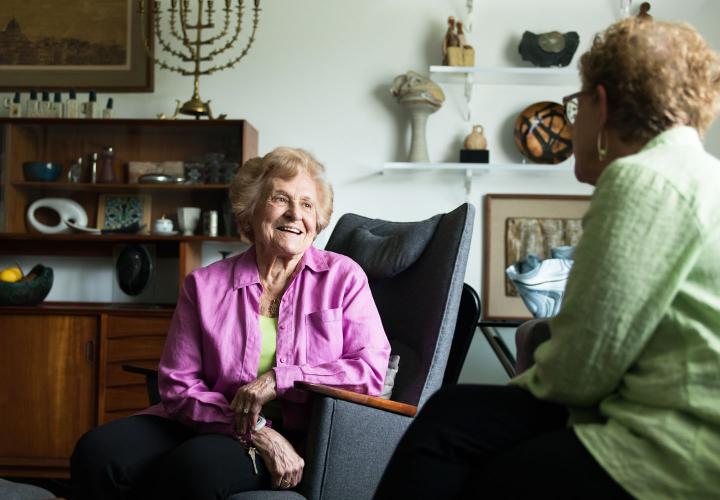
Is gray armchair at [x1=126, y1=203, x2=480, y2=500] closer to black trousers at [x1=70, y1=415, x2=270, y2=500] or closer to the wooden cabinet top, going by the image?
black trousers at [x1=70, y1=415, x2=270, y2=500]

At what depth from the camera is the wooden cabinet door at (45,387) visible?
3.38 m

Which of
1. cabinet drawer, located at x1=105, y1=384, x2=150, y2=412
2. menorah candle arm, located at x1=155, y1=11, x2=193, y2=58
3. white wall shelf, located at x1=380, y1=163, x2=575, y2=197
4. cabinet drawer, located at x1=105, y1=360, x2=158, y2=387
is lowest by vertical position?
cabinet drawer, located at x1=105, y1=384, x2=150, y2=412

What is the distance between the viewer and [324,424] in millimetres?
1779

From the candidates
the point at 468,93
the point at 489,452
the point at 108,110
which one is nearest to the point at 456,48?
the point at 468,93

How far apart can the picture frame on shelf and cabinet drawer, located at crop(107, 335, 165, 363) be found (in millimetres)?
565

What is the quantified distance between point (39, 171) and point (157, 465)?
2.25 m

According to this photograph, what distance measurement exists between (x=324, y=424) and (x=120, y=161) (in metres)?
2.37

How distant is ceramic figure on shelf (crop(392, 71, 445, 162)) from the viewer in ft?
11.6

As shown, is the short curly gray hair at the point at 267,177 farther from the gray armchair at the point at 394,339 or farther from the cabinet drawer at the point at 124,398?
the cabinet drawer at the point at 124,398

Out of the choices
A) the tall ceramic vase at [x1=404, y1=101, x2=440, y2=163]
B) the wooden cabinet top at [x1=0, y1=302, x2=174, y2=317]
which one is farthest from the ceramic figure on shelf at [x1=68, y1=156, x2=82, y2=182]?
the tall ceramic vase at [x1=404, y1=101, x2=440, y2=163]

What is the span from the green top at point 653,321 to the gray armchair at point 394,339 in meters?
0.77

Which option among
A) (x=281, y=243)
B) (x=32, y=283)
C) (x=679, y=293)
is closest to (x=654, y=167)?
(x=679, y=293)

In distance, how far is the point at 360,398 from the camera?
182 centimetres

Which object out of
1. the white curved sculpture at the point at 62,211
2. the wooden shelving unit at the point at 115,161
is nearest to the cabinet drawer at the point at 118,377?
the wooden shelving unit at the point at 115,161
